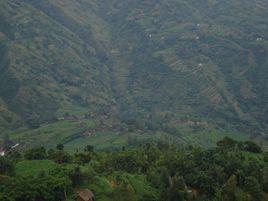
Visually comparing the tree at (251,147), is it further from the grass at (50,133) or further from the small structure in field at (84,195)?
the grass at (50,133)

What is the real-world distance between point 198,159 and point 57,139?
102731 millimetres

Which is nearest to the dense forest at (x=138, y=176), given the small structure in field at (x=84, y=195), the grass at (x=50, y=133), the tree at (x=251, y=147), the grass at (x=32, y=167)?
the grass at (x=32, y=167)

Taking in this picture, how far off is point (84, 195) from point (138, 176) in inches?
537

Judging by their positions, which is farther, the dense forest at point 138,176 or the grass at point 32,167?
the grass at point 32,167

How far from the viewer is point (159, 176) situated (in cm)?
6644

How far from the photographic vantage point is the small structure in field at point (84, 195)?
56.7m

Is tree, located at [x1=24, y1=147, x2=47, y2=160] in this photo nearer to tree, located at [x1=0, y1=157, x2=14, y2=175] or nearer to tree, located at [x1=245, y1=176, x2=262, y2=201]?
tree, located at [x1=0, y1=157, x2=14, y2=175]

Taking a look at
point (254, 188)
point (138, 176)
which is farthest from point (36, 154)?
point (254, 188)

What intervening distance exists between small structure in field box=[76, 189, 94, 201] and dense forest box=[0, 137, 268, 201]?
0.73 meters

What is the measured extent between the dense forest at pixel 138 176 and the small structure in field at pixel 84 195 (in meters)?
0.73

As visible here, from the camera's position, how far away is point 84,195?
57500mm

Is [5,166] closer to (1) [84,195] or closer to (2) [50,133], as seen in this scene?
(1) [84,195]

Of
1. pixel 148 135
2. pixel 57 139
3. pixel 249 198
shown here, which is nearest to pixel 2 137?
pixel 57 139

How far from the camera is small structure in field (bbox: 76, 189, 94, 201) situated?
186ft
